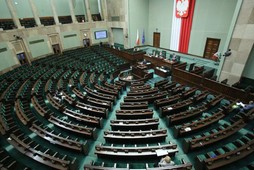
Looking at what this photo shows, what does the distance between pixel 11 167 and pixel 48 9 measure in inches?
735

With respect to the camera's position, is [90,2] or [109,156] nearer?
[109,156]

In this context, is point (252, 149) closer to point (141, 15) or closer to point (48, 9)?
point (141, 15)

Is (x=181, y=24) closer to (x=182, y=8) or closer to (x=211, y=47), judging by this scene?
(x=182, y=8)

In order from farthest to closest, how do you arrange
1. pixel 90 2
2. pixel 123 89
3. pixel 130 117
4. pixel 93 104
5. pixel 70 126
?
pixel 90 2 < pixel 123 89 < pixel 93 104 < pixel 130 117 < pixel 70 126

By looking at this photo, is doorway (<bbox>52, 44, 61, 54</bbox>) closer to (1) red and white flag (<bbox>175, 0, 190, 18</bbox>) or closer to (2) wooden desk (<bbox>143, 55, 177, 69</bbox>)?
(2) wooden desk (<bbox>143, 55, 177, 69</bbox>)

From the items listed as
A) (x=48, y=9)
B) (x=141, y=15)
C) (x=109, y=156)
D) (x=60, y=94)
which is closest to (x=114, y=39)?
(x=141, y=15)

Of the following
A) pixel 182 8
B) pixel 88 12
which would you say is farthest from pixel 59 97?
pixel 88 12

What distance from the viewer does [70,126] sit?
5762 millimetres

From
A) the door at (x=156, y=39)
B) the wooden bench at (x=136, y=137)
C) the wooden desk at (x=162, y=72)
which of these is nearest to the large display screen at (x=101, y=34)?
the door at (x=156, y=39)

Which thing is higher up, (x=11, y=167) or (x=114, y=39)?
(x=114, y=39)

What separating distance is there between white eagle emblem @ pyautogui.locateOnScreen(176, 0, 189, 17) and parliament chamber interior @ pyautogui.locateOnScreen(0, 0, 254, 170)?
0.12m

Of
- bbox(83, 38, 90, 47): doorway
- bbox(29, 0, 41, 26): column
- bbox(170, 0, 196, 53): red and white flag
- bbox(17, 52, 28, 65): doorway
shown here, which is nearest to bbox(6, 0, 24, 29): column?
bbox(29, 0, 41, 26): column

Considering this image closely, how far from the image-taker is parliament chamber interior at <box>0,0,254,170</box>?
4.79 meters

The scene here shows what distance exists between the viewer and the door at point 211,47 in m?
13.1
